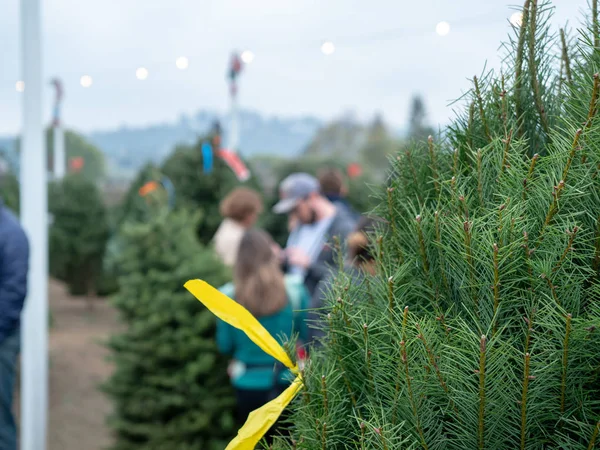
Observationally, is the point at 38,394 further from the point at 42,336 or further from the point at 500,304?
the point at 500,304

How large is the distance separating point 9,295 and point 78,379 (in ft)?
18.0

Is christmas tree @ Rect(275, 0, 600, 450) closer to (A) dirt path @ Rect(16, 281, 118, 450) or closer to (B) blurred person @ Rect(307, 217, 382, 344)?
(B) blurred person @ Rect(307, 217, 382, 344)

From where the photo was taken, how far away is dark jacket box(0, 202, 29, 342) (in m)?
3.76

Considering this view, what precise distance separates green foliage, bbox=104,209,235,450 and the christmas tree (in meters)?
3.43

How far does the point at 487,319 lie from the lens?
0.96 metres

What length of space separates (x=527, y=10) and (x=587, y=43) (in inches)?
6.5

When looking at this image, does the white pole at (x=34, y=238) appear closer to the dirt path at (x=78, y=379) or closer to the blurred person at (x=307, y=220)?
the dirt path at (x=78, y=379)

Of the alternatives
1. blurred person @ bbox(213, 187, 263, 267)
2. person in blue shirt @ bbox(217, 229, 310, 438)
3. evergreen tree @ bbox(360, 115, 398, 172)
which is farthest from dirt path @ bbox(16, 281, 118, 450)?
evergreen tree @ bbox(360, 115, 398, 172)

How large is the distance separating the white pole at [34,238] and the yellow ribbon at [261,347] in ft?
11.7

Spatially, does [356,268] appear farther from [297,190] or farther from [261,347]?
[297,190]

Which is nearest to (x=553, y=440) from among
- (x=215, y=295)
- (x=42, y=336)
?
(x=215, y=295)

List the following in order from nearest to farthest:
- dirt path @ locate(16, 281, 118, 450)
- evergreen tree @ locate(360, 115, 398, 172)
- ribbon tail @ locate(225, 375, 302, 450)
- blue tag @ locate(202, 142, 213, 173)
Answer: ribbon tail @ locate(225, 375, 302, 450) < dirt path @ locate(16, 281, 118, 450) < blue tag @ locate(202, 142, 213, 173) < evergreen tree @ locate(360, 115, 398, 172)

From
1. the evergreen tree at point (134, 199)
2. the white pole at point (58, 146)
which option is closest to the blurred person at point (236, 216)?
the evergreen tree at point (134, 199)

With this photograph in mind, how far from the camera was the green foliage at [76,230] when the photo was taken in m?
13.0
